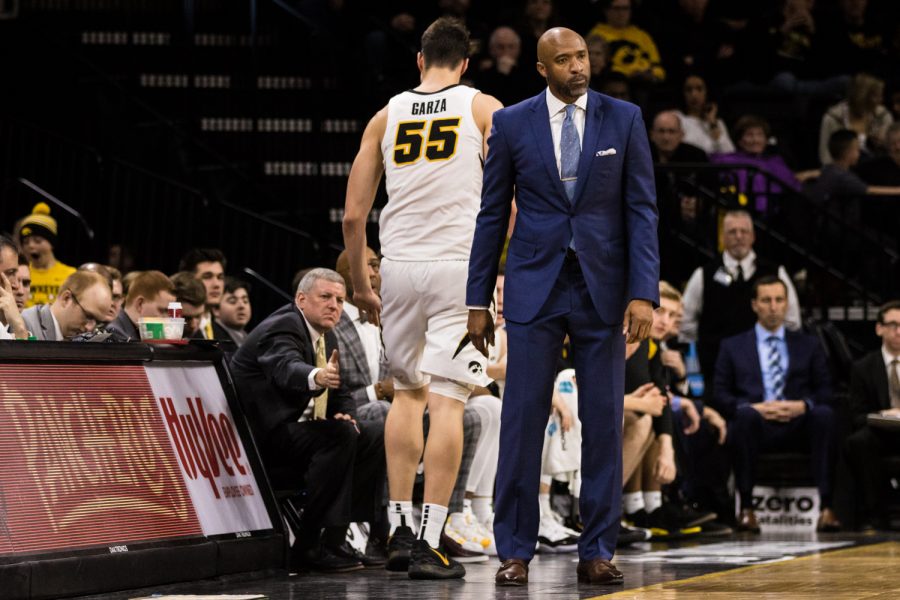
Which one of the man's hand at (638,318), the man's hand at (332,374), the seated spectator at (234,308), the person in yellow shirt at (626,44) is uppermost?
the person in yellow shirt at (626,44)

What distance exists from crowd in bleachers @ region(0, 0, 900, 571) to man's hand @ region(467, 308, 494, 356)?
648mm

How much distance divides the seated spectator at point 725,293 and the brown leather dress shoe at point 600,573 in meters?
6.01

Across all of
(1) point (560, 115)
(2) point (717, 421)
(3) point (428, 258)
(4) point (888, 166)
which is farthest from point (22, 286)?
(4) point (888, 166)

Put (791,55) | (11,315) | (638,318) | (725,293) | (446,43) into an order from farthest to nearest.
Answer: (791,55) → (725,293) → (11,315) → (446,43) → (638,318)

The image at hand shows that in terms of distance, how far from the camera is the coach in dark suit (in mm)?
10805

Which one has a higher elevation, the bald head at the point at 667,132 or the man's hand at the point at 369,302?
the bald head at the point at 667,132

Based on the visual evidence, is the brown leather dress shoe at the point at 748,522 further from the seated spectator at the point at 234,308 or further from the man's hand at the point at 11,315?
the man's hand at the point at 11,315

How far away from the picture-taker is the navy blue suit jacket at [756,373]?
11141mm

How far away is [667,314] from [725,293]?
187 cm

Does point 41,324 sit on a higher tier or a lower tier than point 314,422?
higher

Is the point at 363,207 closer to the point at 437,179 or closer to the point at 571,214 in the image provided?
the point at 437,179

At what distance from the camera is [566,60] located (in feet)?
20.2

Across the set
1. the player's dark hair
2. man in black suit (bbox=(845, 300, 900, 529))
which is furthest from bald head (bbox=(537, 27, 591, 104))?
man in black suit (bbox=(845, 300, 900, 529))

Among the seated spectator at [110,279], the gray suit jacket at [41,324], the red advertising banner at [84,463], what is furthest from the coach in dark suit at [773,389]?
the red advertising banner at [84,463]
